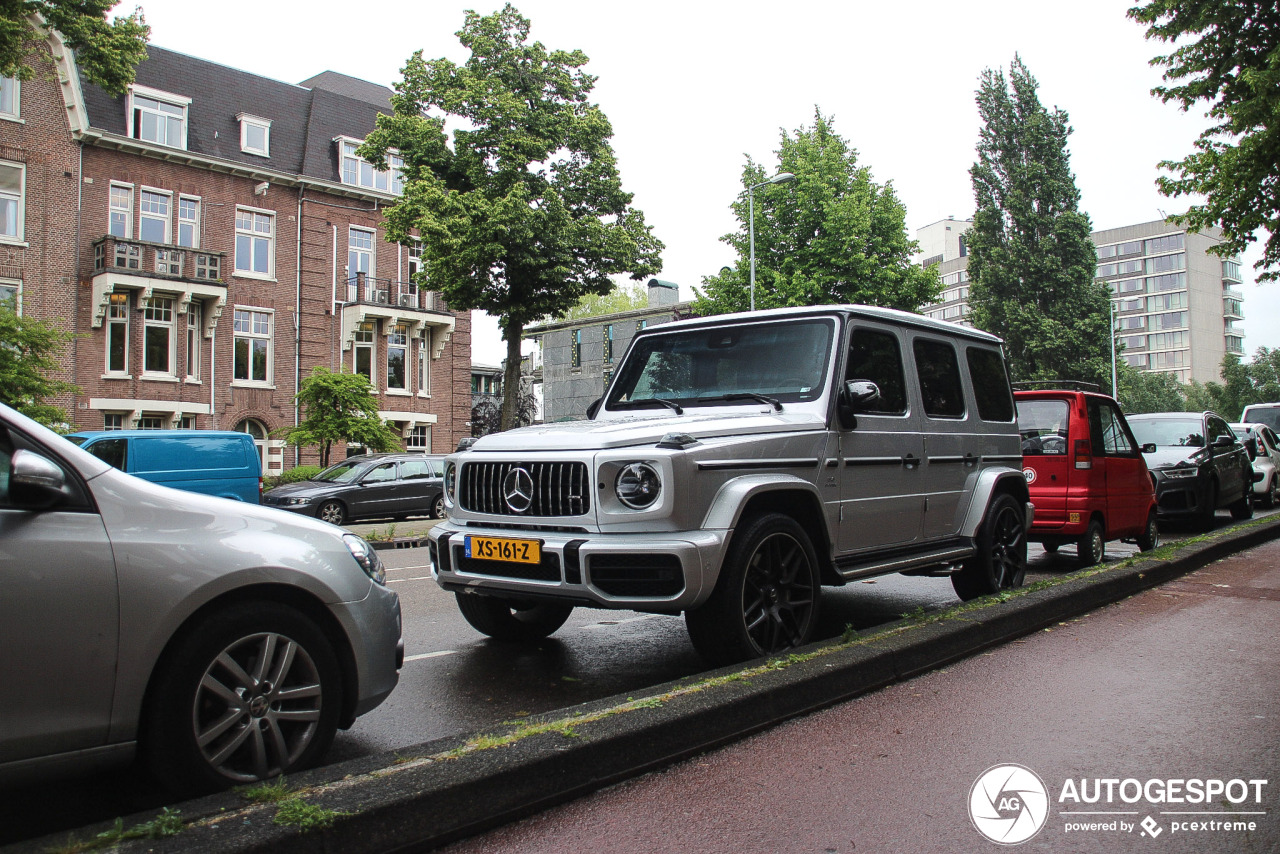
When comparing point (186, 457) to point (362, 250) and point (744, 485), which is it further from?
point (362, 250)

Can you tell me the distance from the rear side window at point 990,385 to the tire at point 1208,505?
26.0 ft

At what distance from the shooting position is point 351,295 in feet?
108

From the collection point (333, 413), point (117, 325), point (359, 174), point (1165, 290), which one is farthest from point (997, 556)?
point (1165, 290)

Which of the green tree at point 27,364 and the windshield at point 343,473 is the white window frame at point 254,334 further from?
the green tree at point 27,364

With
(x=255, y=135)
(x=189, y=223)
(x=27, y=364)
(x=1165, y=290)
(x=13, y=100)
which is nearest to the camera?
(x=27, y=364)

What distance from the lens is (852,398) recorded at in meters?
5.39

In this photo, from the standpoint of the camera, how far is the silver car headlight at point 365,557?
11.9 feet

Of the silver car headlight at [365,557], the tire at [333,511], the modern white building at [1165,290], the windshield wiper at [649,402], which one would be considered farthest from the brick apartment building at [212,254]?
the modern white building at [1165,290]

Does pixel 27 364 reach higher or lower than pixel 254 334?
lower

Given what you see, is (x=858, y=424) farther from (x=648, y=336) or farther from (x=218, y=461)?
(x=218, y=461)

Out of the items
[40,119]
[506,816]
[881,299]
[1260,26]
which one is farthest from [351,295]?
[506,816]

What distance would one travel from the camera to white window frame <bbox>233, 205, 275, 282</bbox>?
1198 inches

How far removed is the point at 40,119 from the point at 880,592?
1113 inches

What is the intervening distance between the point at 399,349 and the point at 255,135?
8.77 meters
